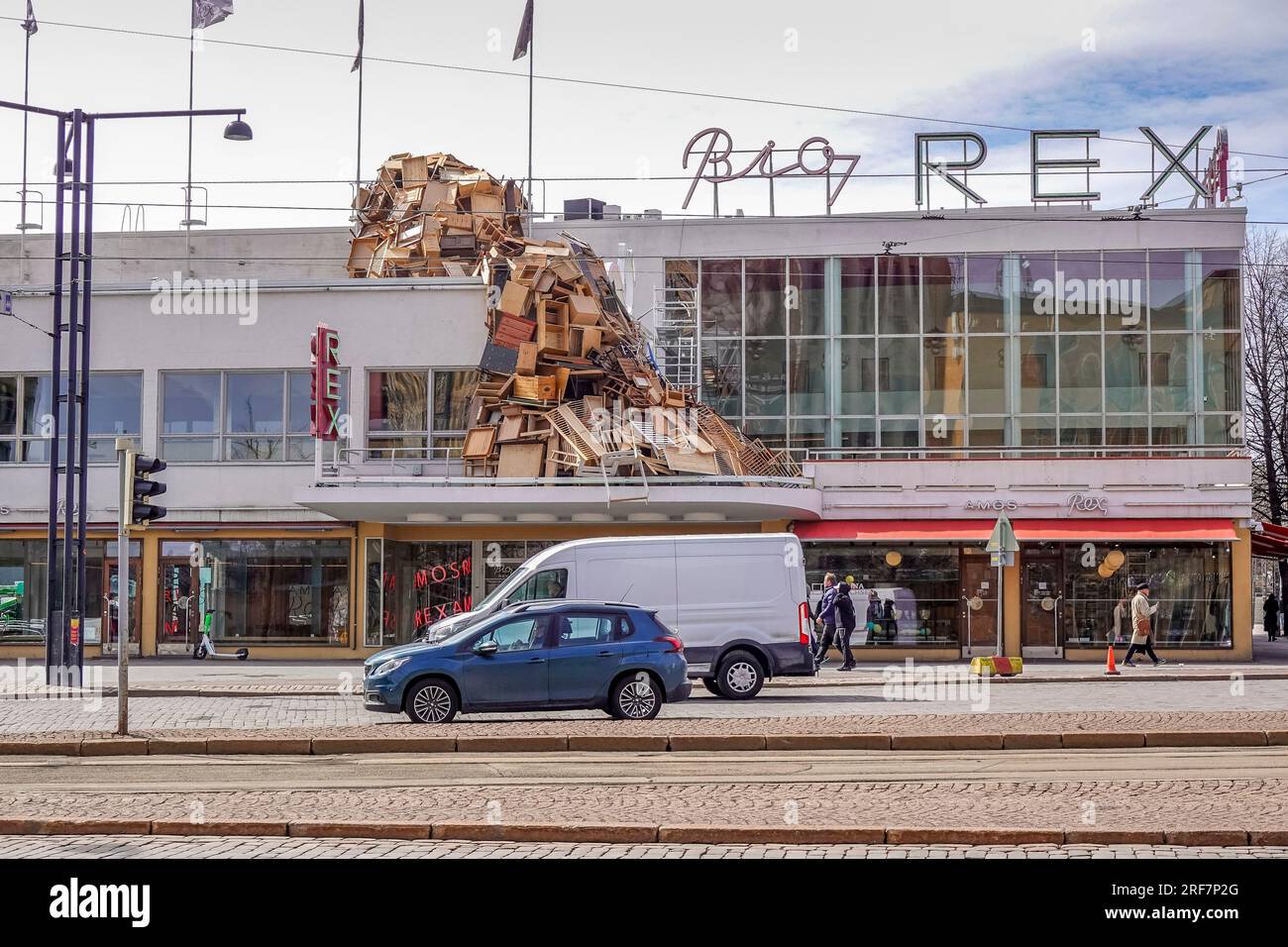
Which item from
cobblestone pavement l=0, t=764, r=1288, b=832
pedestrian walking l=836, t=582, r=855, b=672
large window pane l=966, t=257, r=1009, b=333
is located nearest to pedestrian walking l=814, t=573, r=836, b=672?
pedestrian walking l=836, t=582, r=855, b=672

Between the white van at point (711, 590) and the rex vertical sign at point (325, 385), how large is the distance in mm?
9699

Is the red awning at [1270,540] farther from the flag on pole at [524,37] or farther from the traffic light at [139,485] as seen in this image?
the traffic light at [139,485]

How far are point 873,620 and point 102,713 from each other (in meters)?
18.4

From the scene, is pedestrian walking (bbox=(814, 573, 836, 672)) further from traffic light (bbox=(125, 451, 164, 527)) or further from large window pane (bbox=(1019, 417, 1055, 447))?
traffic light (bbox=(125, 451, 164, 527))

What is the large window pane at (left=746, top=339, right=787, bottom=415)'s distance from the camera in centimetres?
3622

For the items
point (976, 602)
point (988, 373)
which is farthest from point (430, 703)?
point (988, 373)

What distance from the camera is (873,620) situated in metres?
33.7

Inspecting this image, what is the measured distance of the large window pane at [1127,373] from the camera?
35.5 meters

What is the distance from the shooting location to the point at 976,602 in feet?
111

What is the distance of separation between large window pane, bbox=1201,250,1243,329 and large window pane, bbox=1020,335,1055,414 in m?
3.60

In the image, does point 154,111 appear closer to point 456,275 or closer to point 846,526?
point 456,275
